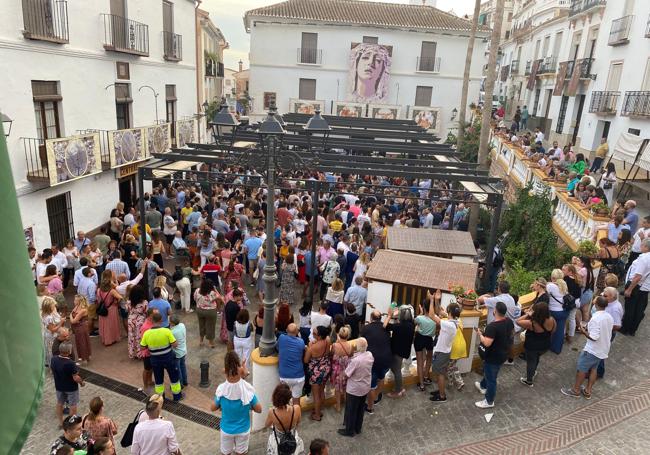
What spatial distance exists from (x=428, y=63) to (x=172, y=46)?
2101 cm

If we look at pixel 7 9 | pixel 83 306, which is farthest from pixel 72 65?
pixel 83 306

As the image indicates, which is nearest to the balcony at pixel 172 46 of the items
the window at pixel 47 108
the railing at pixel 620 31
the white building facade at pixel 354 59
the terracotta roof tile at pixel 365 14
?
the window at pixel 47 108

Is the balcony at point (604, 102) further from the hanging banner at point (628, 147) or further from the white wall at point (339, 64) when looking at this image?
the white wall at point (339, 64)

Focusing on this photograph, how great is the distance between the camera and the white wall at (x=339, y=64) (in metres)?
34.2

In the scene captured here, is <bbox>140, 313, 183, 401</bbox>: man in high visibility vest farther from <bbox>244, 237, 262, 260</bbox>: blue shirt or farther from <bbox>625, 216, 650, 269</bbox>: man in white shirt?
<bbox>625, 216, 650, 269</bbox>: man in white shirt

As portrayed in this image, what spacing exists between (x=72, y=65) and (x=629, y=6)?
22.8 metres

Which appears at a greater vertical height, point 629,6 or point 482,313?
point 629,6

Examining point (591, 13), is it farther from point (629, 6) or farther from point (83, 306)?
point (83, 306)

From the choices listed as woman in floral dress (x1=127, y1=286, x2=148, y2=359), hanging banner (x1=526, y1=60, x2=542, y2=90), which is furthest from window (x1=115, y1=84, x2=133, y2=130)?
hanging banner (x1=526, y1=60, x2=542, y2=90)

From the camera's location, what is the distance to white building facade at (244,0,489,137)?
112ft

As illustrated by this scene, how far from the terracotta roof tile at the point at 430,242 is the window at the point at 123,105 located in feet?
36.1

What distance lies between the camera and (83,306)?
28.3 ft

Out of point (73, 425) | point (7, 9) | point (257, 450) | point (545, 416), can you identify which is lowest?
point (257, 450)

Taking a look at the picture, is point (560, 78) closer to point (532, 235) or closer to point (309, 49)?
point (309, 49)
